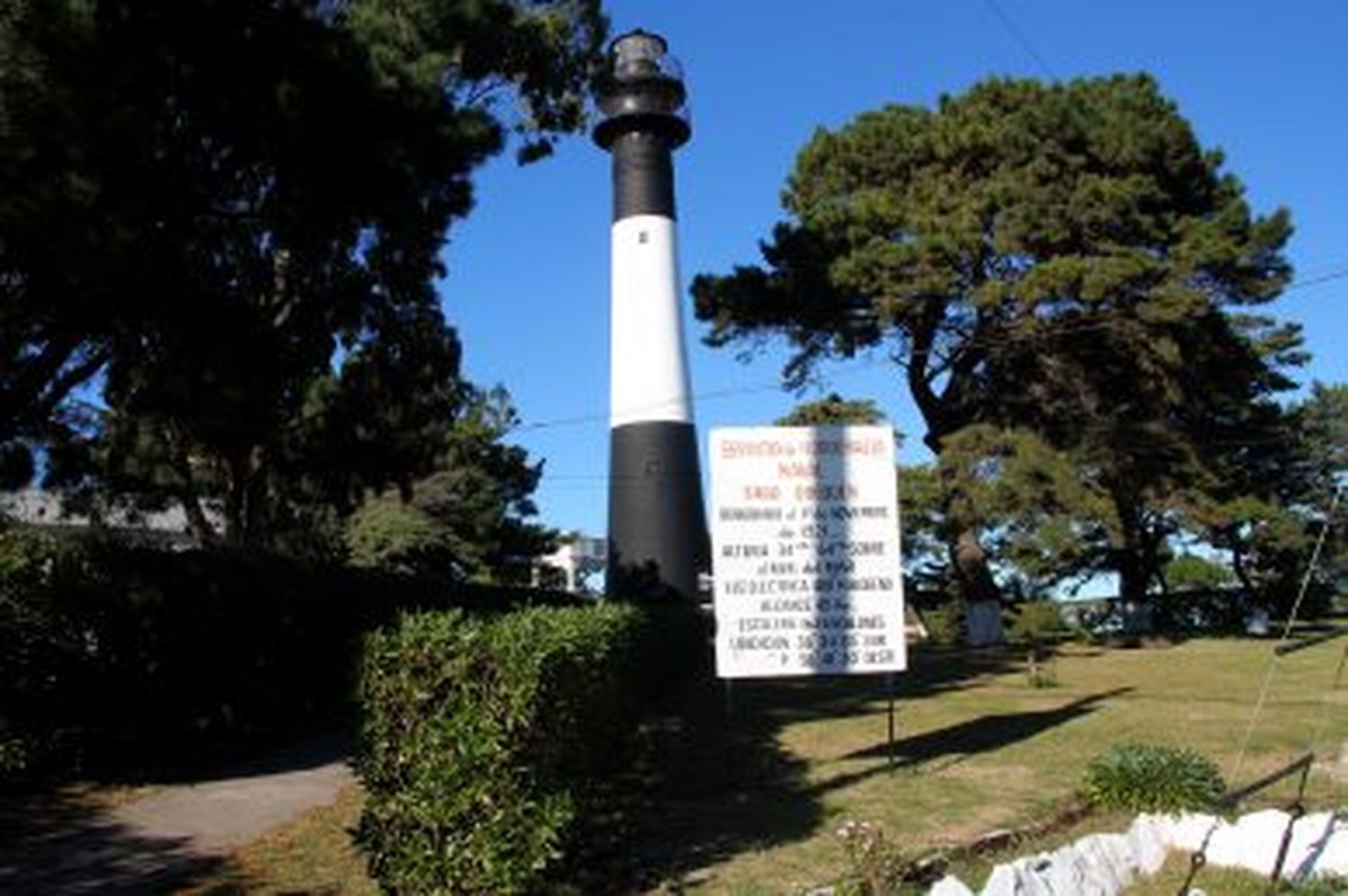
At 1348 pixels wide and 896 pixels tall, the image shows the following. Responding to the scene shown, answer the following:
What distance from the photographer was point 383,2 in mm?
18922

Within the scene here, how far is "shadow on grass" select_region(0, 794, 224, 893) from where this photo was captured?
955 centimetres

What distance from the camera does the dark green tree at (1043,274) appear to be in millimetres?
38438

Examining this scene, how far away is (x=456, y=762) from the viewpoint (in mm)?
8102

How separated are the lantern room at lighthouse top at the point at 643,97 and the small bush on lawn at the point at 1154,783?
27936 mm

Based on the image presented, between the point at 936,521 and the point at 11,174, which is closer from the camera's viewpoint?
the point at 11,174

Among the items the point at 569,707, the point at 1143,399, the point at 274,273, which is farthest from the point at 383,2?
the point at 1143,399

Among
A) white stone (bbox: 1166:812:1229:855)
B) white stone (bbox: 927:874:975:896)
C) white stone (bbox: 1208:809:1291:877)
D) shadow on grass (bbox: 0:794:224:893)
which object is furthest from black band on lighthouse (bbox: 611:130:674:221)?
white stone (bbox: 927:874:975:896)

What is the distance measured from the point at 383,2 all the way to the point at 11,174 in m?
7.39

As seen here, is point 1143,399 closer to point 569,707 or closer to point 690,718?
point 690,718

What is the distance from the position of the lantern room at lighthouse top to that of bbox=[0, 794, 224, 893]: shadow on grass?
1099 inches

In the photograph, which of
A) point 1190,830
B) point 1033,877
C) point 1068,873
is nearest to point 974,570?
point 1190,830

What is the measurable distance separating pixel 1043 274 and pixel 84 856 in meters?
30.4

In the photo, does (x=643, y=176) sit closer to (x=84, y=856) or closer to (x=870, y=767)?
(x=870, y=767)

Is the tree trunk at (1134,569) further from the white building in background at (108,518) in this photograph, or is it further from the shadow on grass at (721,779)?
the white building in background at (108,518)
